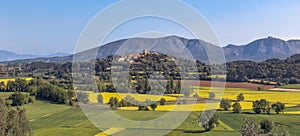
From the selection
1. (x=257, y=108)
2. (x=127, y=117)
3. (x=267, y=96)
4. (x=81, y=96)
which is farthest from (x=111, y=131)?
(x=267, y=96)

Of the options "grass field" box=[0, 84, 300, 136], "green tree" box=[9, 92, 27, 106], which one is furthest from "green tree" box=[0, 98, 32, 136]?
"green tree" box=[9, 92, 27, 106]

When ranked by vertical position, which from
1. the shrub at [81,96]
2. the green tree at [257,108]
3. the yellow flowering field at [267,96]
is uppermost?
the shrub at [81,96]

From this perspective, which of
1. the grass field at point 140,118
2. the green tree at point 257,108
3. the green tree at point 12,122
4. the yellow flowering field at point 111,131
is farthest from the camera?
the green tree at point 257,108

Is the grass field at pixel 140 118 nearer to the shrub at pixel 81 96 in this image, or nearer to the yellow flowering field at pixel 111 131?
the yellow flowering field at pixel 111 131

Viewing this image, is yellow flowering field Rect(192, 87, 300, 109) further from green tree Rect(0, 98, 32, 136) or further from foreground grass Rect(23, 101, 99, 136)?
green tree Rect(0, 98, 32, 136)

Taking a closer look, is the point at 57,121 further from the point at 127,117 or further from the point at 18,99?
the point at 18,99

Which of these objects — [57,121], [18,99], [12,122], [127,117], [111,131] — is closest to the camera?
[12,122]

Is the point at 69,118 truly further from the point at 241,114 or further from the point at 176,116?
the point at 176,116

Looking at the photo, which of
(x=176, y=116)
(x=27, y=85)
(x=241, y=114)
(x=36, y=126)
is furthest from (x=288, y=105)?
(x=27, y=85)

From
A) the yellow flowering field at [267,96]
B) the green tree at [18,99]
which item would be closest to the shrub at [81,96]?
the yellow flowering field at [267,96]

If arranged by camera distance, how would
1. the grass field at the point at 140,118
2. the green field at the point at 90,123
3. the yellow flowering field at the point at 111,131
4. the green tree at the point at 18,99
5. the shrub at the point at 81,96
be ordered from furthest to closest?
the green tree at the point at 18,99 < the green field at the point at 90,123 < the grass field at the point at 140,118 < the yellow flowering field at the point at 111,131 < the shrub at the point at 81,96

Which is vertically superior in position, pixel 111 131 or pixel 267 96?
pixel 267 96
